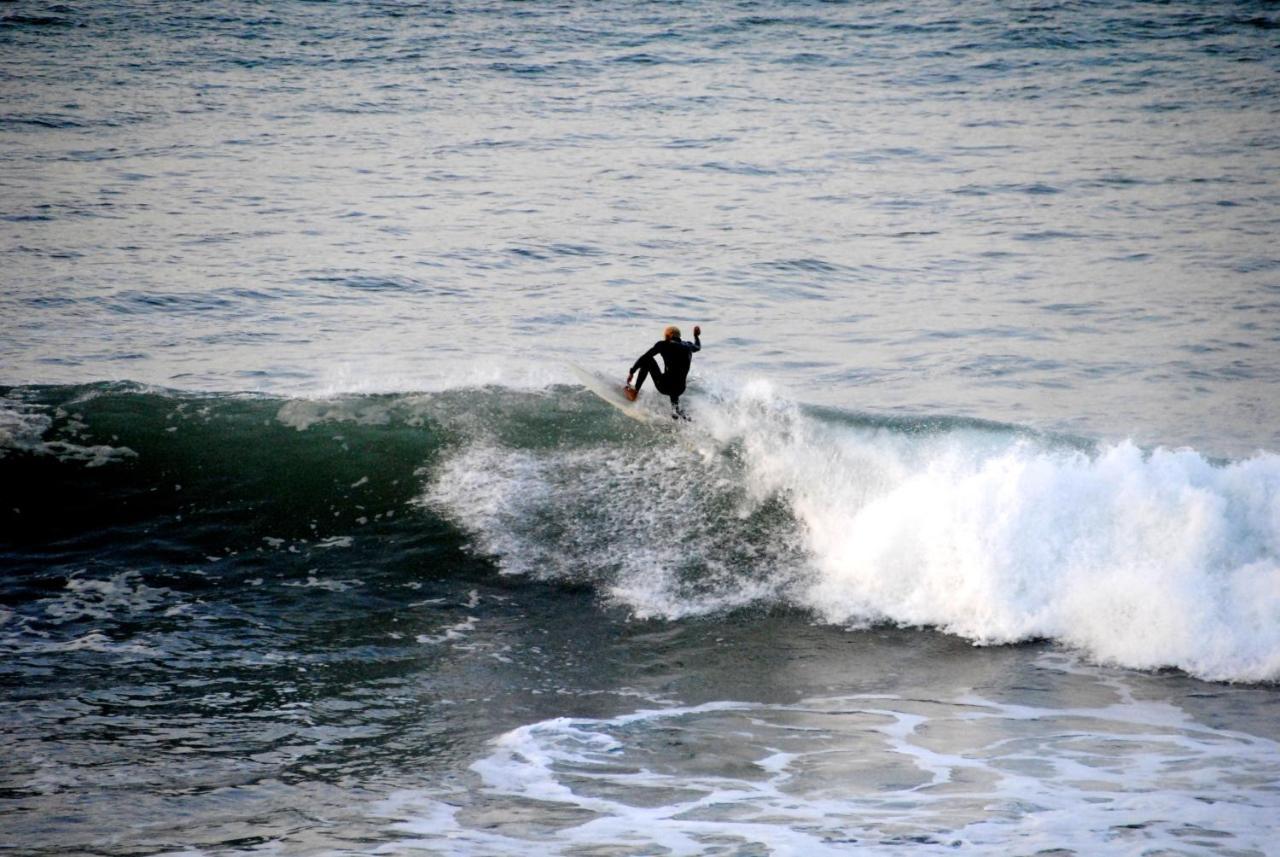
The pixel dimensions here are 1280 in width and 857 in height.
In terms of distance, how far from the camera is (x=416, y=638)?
414 inches

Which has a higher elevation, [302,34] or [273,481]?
[302,34]

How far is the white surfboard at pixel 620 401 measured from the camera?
547 inches

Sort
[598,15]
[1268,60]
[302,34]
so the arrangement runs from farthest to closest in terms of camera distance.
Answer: [598,15] < [302,34] < [1268,60]

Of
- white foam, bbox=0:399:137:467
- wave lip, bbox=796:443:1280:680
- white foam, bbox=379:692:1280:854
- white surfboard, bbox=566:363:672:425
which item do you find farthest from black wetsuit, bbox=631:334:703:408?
white foam, bbox=0:399:137:467

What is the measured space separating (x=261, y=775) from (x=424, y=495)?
5.51m

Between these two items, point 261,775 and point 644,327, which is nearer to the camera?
point 261,775

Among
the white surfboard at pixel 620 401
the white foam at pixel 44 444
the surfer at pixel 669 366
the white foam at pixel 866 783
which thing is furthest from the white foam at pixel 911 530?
the white foam at pixel 44 444

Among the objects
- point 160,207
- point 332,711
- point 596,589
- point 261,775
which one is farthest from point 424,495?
point 160,207

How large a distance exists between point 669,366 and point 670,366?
0.03 meters

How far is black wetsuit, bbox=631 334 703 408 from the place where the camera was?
1288 cm

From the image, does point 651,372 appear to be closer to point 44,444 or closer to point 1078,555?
point 1078,555

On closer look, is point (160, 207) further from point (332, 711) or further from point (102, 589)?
point (332, 711)

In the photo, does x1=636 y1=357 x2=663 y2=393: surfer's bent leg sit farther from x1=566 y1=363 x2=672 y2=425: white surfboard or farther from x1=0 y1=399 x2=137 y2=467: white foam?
x1=0 y1=399 x2=137 y2=467: white foam

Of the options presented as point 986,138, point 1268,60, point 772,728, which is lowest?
point 772,728
